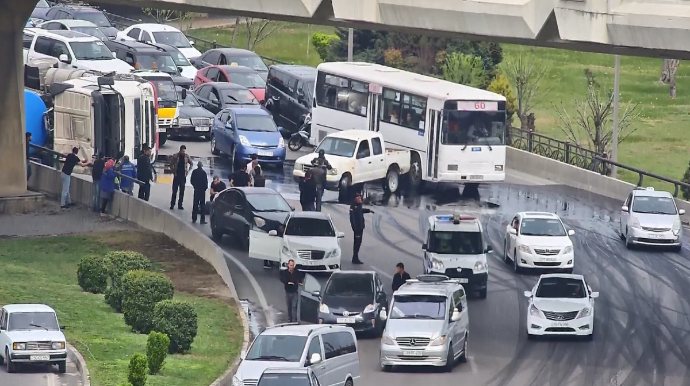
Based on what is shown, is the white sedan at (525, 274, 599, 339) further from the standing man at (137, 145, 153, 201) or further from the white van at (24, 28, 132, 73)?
the white van at (24, 28, 132, 73)

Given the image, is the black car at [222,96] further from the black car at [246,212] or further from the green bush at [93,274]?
the green bush at [93,274]

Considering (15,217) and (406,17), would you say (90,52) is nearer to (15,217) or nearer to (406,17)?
(15,217)

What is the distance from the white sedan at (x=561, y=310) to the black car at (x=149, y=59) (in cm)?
2685

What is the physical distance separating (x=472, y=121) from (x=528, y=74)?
59.3ft

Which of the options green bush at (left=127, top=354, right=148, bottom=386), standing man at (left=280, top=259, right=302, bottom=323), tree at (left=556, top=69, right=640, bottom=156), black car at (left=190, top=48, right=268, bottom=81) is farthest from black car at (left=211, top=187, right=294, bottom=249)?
black car at (left=190, top=48, right=268, bottom=81)

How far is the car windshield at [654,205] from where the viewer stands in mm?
38344

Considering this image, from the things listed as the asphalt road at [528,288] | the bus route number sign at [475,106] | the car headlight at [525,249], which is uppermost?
the bus route number sign at [475,106]

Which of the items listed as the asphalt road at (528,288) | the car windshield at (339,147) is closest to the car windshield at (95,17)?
the asphalt road at (528,288)

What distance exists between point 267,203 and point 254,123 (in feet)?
31.9

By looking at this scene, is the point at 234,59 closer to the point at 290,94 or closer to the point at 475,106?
the point at 290,94

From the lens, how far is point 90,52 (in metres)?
51.9

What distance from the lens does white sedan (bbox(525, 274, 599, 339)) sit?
29297 millimetres

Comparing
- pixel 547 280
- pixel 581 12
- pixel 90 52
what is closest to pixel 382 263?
A: pixel 547 280

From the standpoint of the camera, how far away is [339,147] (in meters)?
42.0
